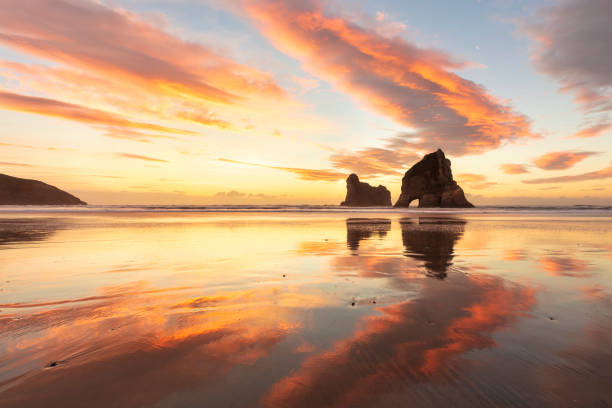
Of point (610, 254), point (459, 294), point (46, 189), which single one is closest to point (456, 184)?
point (610, 254)

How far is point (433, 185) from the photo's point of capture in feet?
326

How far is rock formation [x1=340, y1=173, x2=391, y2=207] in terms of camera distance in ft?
575

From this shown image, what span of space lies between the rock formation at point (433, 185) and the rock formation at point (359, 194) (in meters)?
64.5

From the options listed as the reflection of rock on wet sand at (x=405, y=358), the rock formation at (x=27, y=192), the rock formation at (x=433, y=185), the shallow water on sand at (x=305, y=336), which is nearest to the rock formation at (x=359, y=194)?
the rock formation at (x=433, y=185)

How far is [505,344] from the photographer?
331 centimetres

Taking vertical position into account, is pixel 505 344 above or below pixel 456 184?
below

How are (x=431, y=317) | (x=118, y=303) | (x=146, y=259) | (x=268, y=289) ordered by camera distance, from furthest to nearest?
(x=146, y=259), (x=268, y=289), (x=118, y=303), (x=431, y=317)

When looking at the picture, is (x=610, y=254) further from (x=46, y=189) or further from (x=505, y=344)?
(x=46, y=189)

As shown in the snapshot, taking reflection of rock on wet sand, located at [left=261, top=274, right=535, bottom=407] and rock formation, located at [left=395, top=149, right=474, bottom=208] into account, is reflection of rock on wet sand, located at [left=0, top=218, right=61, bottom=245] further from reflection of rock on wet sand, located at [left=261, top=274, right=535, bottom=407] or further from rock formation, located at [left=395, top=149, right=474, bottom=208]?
rock formation, located at [left=395, top=149, right=474, bottom=208]

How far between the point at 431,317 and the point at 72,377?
14.3 feet

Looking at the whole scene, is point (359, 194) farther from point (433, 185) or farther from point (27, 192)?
point (27, 192)

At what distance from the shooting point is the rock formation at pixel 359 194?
175m

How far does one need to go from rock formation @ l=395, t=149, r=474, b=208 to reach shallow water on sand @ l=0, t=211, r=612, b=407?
316ft

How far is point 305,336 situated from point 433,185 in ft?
349
